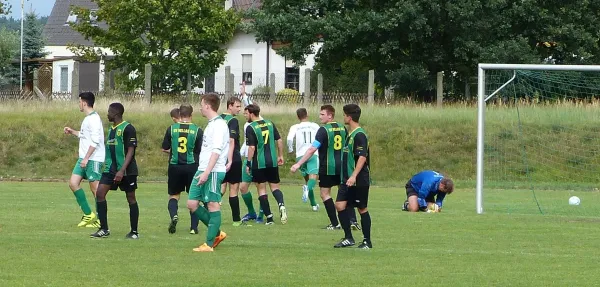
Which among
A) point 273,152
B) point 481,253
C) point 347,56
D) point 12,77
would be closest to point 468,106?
point 347,56

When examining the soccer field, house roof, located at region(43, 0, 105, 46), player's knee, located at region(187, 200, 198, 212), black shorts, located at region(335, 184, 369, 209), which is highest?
house roof, located at region(43, 0, 105, 46)

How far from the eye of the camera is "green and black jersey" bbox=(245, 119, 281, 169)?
17.2 meters

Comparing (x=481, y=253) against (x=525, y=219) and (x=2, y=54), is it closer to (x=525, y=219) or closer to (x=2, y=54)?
(x=525, y=219)

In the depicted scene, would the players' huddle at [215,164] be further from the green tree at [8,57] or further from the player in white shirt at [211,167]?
the green tree at [8,57]

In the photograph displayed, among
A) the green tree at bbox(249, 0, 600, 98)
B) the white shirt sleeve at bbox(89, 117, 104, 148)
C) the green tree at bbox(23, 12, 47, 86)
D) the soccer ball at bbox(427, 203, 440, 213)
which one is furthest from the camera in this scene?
the green tree at bbox(23, 12, 47, 86)

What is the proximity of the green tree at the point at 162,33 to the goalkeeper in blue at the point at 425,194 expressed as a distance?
1260 inches

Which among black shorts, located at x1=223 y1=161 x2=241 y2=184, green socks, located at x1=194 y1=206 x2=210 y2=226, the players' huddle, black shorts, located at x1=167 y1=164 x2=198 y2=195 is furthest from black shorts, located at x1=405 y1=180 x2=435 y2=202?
green socks, located at x1=194 y1=206 x2=210 y2=226

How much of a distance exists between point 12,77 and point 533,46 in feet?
114

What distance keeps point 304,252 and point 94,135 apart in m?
3.77

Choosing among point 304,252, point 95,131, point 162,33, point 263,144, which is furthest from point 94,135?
point 162,33

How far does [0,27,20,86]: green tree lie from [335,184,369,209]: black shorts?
5350cm

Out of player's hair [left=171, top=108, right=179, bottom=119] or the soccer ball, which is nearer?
player's hair [left=171, top=108, right=179, bottom=119]

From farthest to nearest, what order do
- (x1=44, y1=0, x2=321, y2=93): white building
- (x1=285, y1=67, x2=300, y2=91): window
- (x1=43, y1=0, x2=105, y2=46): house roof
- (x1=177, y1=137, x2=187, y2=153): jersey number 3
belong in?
(x1=43, y1=0, x2=105, y2=46): house roof < (x1=285, y1=67, x2=300, y2=91): window < (x1=44, y1=0, x2=321, y2=93): white building < (x1=177, y1=137, x2=187, y2=153): jersey number 3

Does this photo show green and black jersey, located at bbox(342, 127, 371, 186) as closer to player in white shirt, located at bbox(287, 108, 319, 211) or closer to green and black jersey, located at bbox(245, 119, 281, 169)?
green and black jersey, located at bbox(245, 119, 281, 169)
